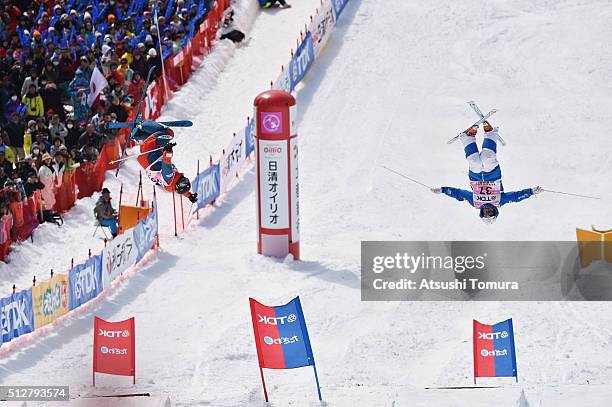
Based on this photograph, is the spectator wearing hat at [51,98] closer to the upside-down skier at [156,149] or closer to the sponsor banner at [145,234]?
the sponsor banner at [145,234]

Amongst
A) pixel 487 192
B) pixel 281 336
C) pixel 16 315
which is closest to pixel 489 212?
pixel 487 192

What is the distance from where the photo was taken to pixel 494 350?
18.0 m

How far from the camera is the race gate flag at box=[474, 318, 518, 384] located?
17781 mm

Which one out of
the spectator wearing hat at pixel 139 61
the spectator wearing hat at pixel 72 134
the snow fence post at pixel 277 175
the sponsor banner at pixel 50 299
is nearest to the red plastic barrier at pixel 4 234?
the sponsor banner at pixel 50 299

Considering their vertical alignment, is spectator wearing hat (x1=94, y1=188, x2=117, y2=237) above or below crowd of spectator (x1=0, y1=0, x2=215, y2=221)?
A: below

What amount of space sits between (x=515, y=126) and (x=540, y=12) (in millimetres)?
5232

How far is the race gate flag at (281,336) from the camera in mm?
17344

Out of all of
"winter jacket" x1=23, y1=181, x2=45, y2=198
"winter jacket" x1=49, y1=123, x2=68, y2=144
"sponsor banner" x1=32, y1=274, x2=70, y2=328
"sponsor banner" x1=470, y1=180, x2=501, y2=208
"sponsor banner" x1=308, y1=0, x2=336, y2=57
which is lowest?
"sponsor banner" x1=32, y1=274, x2=70, y2=328

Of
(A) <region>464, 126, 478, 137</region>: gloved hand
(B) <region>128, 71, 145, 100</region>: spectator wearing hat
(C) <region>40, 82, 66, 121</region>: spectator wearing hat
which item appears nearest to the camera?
(A) <region>464, 126, 478, 137</region>: gloved hand

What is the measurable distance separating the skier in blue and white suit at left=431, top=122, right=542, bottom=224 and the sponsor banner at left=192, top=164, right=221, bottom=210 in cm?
701

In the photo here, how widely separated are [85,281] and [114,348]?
3.31 metres

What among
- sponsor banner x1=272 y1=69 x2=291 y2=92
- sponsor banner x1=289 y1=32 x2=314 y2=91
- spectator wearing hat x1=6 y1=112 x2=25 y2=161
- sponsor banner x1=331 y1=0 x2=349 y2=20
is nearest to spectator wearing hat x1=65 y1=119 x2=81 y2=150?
spectator wearing hat x1=6 y1=112 x2=25 y2=161

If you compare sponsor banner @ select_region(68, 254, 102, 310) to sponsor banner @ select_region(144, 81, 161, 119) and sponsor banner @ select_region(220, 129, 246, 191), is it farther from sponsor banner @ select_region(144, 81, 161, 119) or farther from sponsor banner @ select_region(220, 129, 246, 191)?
sponsor banner @ select_region(144, 81, 161, 119)

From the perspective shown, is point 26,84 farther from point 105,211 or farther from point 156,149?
point 156,149
